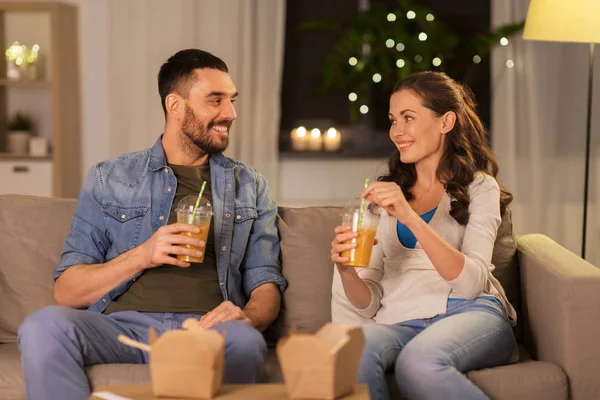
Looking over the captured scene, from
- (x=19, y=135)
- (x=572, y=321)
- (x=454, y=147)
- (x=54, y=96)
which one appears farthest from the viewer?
(x=19, y=135)

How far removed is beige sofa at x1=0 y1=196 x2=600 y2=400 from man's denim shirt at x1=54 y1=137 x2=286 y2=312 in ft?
0.34

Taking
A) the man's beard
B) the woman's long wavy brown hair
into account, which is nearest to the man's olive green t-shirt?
the man's beard

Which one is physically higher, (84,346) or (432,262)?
(432,262)

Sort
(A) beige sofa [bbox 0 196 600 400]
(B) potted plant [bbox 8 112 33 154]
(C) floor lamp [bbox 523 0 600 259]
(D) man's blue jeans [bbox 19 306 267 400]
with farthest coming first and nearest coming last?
1. (B) potted plant [bbox 8 112 33 154]
2. (C) floor lamp [bbox 523 0 600 259]
3. (A) beige sofa [bbox 0 196 600 400]
4. (D) man's blue jeans [bbox 19 306 267 400]

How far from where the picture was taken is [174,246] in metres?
2.24

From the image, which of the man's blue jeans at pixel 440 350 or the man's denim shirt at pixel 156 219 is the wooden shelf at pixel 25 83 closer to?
the man's denim shirt at pixel 156 219

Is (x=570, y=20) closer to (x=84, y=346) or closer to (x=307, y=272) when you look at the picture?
(x=307, y=272)

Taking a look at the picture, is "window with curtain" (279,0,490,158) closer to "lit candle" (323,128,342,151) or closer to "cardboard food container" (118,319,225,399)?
"lit candle" (323,128,342,151)

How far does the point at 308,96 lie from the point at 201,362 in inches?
145

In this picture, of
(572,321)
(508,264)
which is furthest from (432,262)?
(508,264)

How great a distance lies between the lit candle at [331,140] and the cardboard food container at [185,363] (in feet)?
11.5

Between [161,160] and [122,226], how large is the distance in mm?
238

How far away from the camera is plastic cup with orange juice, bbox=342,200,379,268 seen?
85.1 inches

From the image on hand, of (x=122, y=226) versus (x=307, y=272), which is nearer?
(x=122, y=226)
